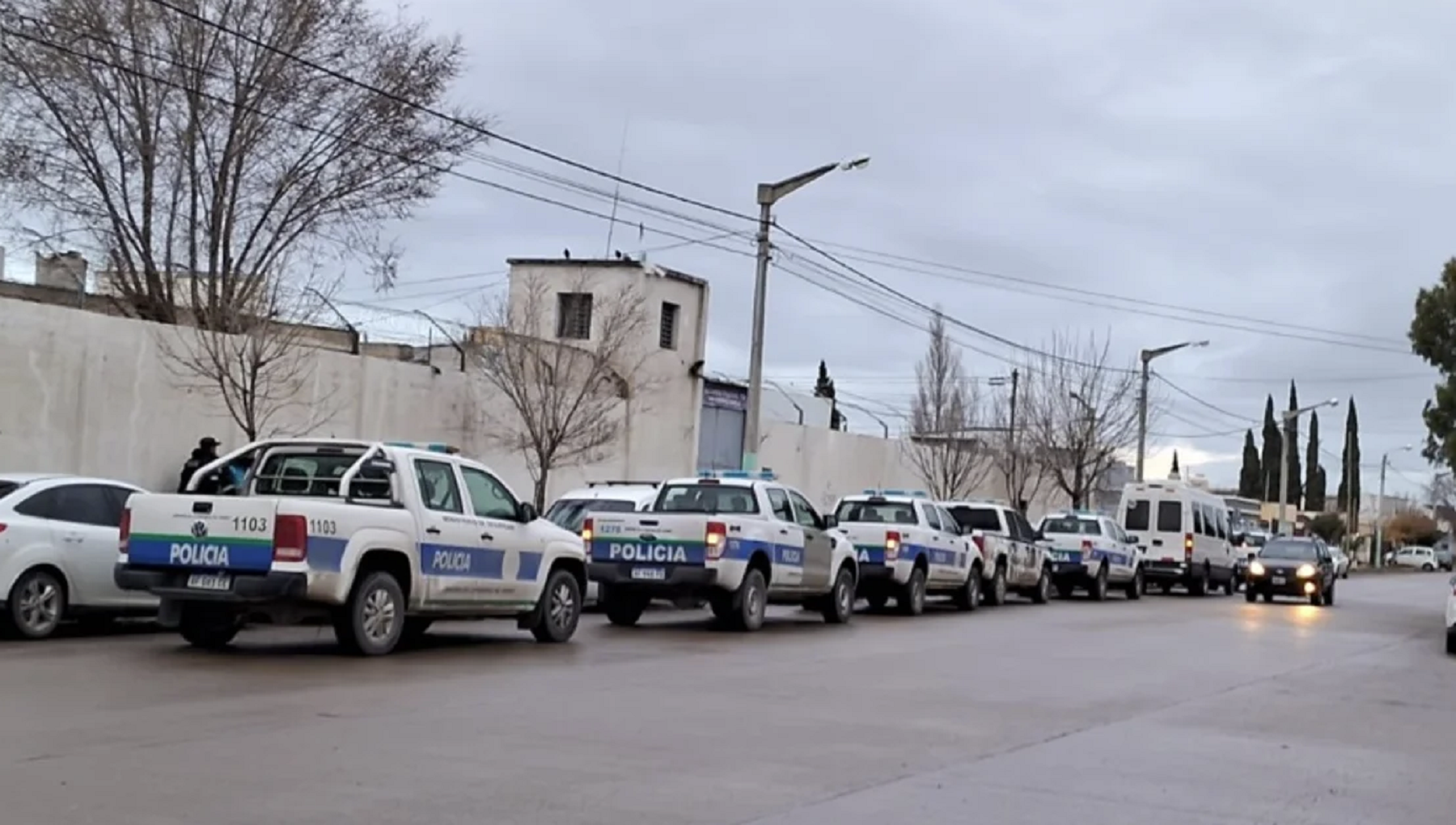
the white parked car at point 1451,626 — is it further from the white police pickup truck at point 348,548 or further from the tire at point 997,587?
the white police pickup truck at point 348,548

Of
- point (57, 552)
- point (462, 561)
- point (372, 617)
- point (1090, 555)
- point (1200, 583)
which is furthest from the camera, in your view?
point (1200, 583)

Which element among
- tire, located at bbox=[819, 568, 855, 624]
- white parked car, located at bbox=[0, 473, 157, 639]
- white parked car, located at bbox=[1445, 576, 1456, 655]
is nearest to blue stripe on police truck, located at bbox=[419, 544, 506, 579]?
white parked car, located at bbox=[0, 473, 157, 639]

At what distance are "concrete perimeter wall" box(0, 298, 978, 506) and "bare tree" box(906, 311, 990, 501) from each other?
20.3 m

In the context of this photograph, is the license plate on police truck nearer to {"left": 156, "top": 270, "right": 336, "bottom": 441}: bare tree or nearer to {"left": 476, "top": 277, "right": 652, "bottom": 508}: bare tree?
{"left": 156, "top": 270, "right": 336, "bottom": 441}: bare tree

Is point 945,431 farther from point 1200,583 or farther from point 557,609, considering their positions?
point 557,609

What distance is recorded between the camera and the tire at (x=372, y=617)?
15016 mm

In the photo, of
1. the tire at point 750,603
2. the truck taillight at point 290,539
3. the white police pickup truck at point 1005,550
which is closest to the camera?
the truck taillight at point 290,539

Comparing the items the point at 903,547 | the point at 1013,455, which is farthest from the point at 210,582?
the point at 1013,455

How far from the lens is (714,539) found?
2030cm

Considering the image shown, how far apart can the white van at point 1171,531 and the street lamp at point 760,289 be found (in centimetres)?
1360

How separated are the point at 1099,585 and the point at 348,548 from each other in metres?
23.8

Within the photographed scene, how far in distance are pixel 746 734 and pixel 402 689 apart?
2948 millimetres

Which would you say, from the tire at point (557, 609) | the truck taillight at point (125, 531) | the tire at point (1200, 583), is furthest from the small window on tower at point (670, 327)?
the truck taillight at point (125, 531)

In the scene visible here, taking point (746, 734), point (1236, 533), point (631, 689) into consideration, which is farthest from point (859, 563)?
point (1236, 533)
